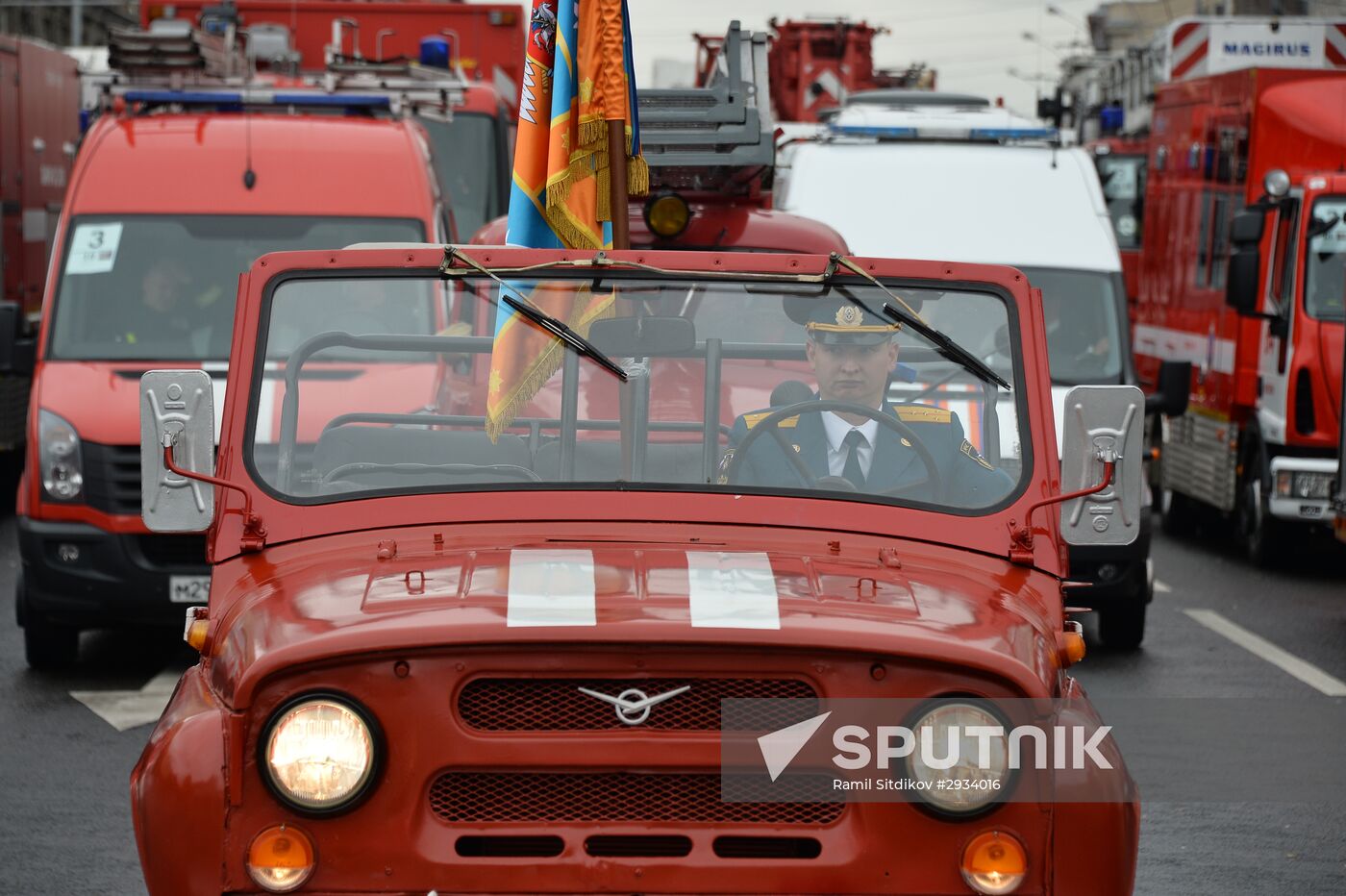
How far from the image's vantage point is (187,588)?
9.44 metres

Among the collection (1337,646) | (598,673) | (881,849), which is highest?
(598,673)

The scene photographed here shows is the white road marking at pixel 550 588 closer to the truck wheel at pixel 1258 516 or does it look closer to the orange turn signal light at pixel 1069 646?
the orange turn signal light at pixel 1069 646

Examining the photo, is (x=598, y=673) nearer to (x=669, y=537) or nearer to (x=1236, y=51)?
(x=669, y=537)

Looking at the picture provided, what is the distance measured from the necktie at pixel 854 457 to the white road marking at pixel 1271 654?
6.10 m

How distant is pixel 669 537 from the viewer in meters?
4.25

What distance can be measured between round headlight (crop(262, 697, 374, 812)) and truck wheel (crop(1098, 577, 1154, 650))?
742cm

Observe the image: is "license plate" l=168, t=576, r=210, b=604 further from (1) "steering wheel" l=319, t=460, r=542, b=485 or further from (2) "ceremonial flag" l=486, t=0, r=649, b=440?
(1) "steering wheel" l=319, t=460, r=542, b=485

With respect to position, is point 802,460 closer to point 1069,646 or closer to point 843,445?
point 843,445

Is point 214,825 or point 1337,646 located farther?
point 1337,646

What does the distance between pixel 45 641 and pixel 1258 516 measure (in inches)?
329

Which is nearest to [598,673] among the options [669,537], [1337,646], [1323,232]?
[669,537]

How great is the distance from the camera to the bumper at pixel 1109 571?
1027cm

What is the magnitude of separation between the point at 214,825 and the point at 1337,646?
887 centimetres

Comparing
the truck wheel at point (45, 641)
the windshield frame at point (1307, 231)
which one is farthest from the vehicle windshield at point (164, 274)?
the windshield frame at point (1307, 231)
